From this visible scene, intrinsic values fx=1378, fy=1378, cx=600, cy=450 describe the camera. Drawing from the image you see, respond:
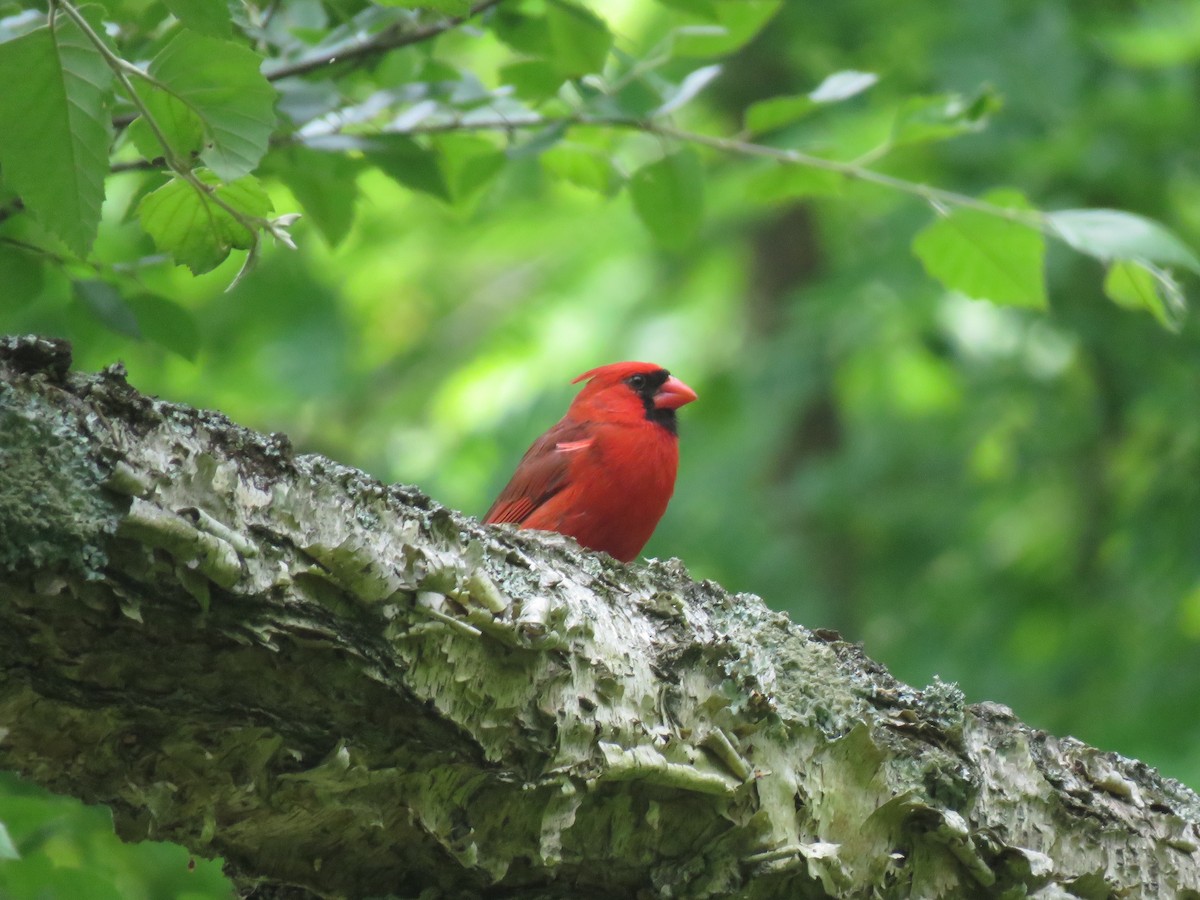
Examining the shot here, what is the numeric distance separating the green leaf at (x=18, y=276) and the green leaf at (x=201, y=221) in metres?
0.81

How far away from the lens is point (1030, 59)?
506cm

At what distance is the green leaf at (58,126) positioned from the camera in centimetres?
151

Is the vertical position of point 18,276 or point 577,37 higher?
point 577,37

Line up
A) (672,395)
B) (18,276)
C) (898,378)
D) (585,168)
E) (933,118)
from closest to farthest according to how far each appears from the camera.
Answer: (18,276), (933,118), (585,168), (672,395), (898,378)

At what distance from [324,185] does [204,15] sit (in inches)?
43.7

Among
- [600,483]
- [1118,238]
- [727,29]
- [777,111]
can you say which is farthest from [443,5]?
[600,483]

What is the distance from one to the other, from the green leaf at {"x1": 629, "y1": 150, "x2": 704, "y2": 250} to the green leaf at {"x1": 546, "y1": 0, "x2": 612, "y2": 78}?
35 cm

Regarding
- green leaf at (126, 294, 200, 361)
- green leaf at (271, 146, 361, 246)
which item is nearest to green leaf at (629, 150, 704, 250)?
green leaf at (271, 146, 361, 246)

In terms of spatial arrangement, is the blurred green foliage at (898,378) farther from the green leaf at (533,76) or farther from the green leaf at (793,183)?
the green leaf at (533,76)

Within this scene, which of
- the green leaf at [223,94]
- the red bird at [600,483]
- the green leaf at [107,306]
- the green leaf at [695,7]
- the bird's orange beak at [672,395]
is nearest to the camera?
the green leaf at [223,94]

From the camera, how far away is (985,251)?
2.82 m

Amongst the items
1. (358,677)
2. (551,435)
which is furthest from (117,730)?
(551,435)

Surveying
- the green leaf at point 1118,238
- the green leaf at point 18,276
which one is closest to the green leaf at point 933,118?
the green leaf at point 1118,238

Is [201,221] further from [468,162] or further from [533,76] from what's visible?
[468,162]
